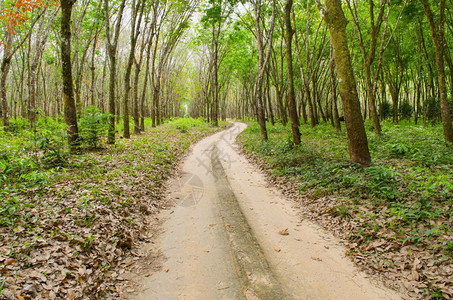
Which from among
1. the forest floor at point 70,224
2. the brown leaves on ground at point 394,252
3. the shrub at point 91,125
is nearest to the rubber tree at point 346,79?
the brown leaves on ground at point 394,252

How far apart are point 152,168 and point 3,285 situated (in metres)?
6.81

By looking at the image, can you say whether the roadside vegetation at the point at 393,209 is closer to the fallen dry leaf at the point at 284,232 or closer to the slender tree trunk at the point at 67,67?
the fallen dry leaf at the point at 284,232

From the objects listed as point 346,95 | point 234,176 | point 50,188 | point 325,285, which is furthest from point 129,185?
point 346,95

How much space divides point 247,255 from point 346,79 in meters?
5.98

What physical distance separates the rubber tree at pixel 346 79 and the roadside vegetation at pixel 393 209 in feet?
2.37

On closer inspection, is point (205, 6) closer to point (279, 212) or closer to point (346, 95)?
point (346, 95)

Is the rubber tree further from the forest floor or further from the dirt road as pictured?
the forest floor

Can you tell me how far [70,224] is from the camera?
4680mm

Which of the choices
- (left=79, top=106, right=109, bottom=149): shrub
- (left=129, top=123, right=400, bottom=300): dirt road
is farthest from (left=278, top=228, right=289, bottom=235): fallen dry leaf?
(left=79, top=106, right=109, bottom=149): shrub

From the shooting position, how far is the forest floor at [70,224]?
345 centimetres

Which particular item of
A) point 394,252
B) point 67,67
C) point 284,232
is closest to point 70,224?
point 284,232

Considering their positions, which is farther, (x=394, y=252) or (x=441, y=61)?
(x=441, y=61)

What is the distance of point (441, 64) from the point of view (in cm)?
879

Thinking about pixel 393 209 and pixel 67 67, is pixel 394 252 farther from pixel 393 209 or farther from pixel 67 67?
pixel 67 67
